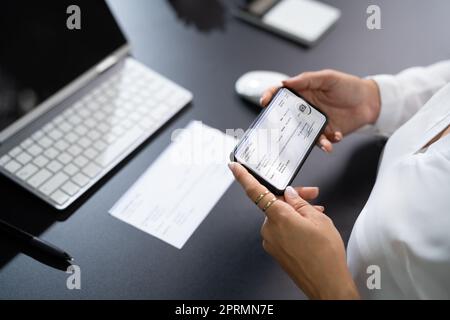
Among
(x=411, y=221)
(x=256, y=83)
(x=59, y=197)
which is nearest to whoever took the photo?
(x=411, y=221)

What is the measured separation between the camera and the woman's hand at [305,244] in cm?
47

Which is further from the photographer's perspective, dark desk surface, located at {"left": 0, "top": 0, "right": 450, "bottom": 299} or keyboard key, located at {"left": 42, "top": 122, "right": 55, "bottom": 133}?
keyboard key, located at {"left": 42, "top": 122, "right": 55, "bottom": 133}

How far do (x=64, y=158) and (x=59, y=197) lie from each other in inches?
2.6

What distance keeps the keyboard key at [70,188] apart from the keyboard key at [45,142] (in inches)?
3.0

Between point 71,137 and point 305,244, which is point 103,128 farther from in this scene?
point 305,244

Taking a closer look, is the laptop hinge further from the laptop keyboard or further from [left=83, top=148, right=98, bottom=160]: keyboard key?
[left=83, top=148, right=98, bottom=160]: keyboard key

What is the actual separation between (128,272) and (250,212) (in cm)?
19

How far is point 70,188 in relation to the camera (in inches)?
23.6

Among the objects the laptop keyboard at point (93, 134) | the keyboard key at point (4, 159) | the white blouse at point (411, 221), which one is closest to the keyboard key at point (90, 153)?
the laptop keyboard at point (93, 134)

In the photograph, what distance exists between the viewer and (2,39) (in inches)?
23.1

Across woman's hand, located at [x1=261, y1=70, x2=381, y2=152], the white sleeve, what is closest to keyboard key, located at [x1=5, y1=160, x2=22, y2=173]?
woman's hand, located at [x1=261, y1=70, x2=381, y2=152]

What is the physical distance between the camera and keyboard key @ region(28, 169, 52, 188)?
0.59 metres

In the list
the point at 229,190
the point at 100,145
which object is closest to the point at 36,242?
the point at 100,145

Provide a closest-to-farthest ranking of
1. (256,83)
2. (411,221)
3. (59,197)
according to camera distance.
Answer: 1. (411,221)
2. (59,197)
3. (256,83)
